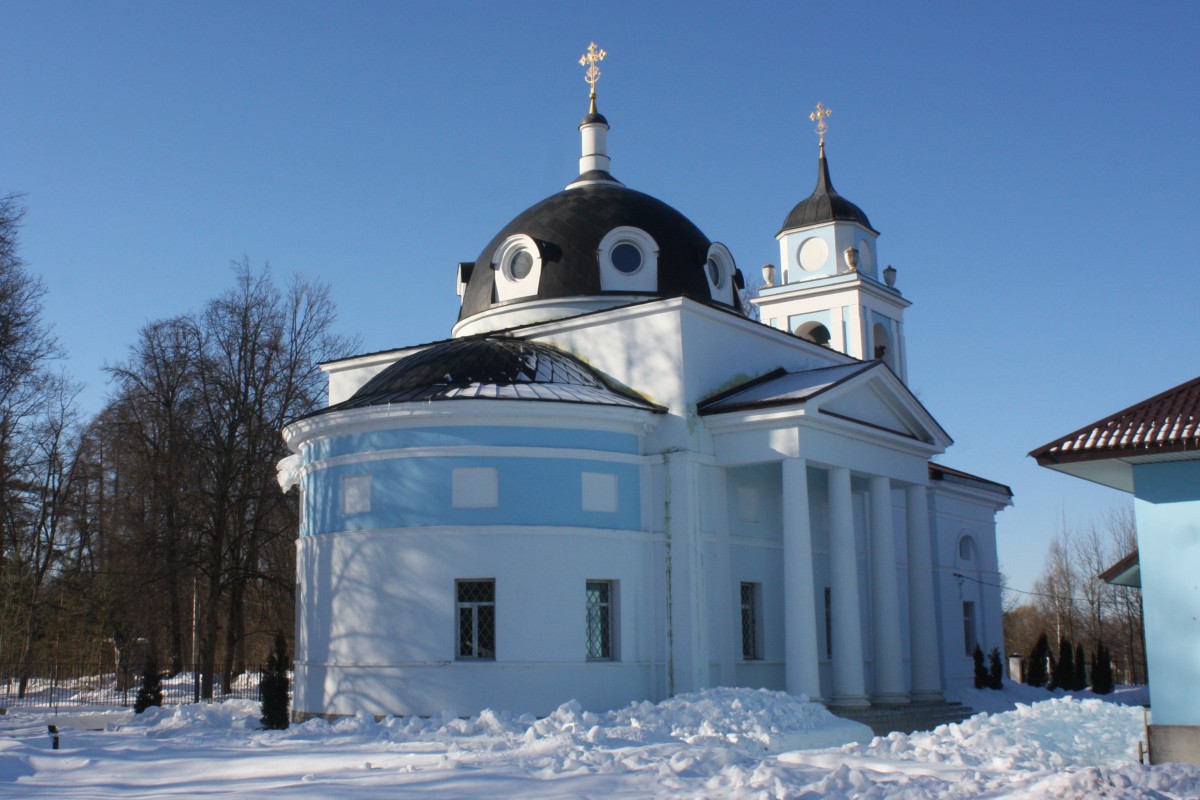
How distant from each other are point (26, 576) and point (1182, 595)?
3377 cm

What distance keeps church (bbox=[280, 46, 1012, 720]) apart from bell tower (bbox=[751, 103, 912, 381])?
672 cm

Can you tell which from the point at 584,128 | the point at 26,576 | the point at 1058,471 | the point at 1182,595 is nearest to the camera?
the point at 1182,595

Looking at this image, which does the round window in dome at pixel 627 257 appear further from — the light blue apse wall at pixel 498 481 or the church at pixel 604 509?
the light blue apse wall at pixel 498 481

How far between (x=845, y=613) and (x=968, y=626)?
11090 millimetres

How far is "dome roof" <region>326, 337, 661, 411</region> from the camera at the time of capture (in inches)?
758

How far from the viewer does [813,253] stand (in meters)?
31.4

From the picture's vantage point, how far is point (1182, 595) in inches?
522

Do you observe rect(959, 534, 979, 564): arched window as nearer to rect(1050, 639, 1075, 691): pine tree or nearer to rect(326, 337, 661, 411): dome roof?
rect(1050, 639, 1075, 691): pine tree

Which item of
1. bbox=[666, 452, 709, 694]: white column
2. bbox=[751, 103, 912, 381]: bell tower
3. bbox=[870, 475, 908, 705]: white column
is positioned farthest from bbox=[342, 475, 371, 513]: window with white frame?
bbox=[751, 103, 912, 381]: bell tower

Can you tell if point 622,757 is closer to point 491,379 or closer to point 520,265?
point 491,379

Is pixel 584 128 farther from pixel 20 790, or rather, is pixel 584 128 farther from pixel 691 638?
pixel 20 790

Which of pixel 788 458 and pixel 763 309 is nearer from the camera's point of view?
pixel 788 458

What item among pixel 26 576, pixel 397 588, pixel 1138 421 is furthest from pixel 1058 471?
pixel 26 576

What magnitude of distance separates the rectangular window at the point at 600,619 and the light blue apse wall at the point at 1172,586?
27.9 ft
